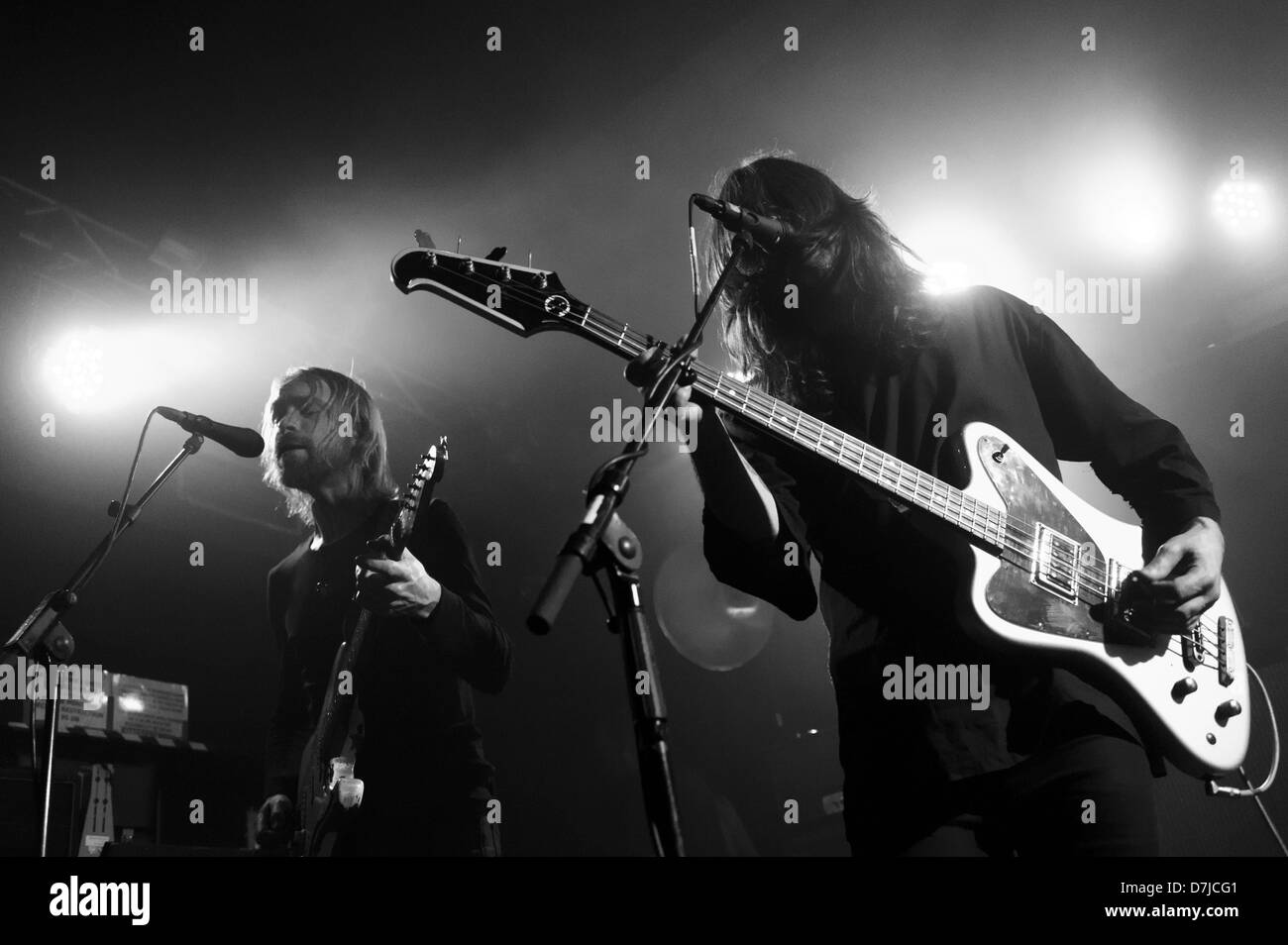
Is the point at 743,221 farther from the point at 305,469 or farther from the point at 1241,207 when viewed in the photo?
the point at 1241,207

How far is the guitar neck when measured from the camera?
1.87m

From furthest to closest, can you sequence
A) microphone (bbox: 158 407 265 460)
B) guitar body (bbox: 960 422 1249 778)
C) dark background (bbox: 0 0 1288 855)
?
dark background (bbox: 0 0 1288 855) → microphone (bbox: 158 407 265 460) → guitar body (bbox: 960 422 1249 778)

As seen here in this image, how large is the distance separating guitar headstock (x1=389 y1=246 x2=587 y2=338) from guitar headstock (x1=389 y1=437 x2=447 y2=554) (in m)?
0.72

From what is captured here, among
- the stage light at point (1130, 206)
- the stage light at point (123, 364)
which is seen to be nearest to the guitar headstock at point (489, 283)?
the stage light at point (123, 364)

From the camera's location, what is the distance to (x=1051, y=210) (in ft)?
13.4

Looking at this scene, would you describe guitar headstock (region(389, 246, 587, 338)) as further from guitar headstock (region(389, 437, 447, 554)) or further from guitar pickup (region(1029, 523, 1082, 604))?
guitar pickup (region(1029, 523, 1082, 604))

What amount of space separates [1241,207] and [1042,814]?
354cm

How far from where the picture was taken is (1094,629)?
1873 millimetres

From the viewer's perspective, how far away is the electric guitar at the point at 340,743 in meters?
2.47

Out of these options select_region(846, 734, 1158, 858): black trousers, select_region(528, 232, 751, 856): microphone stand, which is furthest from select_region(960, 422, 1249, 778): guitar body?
select_region(528, 232, 751, 856): microphone stand

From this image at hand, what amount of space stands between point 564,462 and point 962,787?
10.9ft

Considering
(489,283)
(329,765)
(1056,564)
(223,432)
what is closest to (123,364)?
(223,432)

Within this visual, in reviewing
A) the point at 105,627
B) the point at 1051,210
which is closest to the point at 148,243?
the point at 105,627
